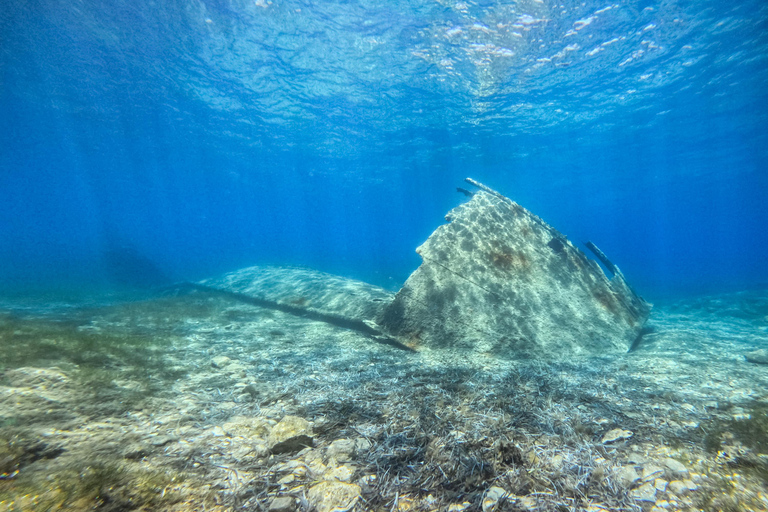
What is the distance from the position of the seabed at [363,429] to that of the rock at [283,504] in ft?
0.04

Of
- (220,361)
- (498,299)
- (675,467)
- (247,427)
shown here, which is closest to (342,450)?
(247,427)

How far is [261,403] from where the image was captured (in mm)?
2992

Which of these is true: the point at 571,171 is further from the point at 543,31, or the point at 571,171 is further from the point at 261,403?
the point at 261,403

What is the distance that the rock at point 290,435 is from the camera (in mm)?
2246

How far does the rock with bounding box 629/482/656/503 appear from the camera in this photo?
1.84m

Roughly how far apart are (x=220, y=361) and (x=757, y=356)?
8506mm

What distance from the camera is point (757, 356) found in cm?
483

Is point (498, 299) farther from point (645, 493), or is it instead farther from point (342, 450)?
point (342, 450)

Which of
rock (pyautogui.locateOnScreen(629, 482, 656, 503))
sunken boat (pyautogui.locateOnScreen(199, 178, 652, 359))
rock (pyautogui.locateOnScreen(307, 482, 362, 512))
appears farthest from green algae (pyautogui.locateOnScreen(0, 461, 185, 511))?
sunken boat (pyautogui.locateOnScreen(199, 178, 652, 359))

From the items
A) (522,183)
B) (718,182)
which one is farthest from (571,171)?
(718,182)

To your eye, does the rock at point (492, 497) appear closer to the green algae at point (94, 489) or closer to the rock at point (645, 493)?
the rock at point (645, 493)

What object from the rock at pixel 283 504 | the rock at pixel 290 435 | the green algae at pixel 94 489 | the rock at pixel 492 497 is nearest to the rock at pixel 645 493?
the rock at pixel 492 497

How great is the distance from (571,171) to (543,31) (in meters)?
33.0

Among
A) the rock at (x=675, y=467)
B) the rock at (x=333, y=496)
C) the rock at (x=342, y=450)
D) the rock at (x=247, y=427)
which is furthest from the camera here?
the rock at (x=247, y=427)
